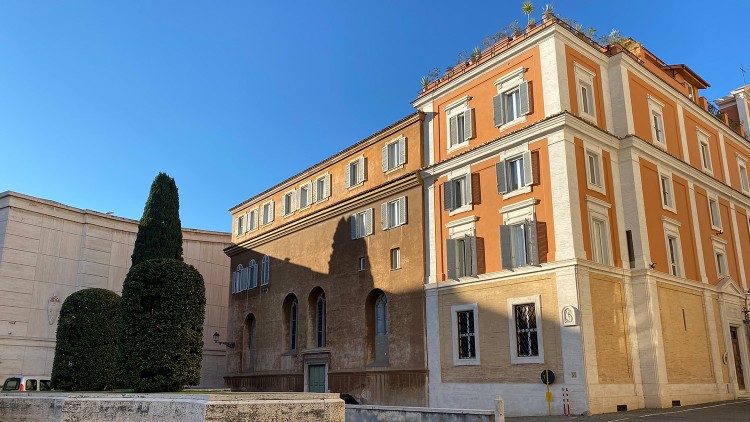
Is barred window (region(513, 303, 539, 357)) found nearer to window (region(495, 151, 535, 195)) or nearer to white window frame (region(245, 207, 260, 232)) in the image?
window (region(495, 151, 535, 195))

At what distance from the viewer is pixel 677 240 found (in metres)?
28.2

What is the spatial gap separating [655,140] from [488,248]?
1021cm

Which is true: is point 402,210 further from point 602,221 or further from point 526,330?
point 602,221

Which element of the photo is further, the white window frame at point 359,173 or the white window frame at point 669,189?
the white window frame at point 359,173

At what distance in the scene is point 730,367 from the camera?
2834cm

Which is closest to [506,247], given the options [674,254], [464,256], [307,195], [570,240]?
[464,256]

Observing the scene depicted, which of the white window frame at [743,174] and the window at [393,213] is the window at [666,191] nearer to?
the white window frame at [743,174]

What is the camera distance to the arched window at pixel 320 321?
117ft

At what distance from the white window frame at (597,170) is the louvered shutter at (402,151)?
966 centimetres

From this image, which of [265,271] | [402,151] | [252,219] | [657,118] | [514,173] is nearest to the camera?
[514,173]

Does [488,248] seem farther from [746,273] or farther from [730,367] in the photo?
[746,273]

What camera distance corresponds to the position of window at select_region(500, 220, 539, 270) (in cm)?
2431

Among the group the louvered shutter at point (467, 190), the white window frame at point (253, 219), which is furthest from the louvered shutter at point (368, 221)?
the white window frame at point (253, 219)

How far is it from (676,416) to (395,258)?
14593 millimetres
